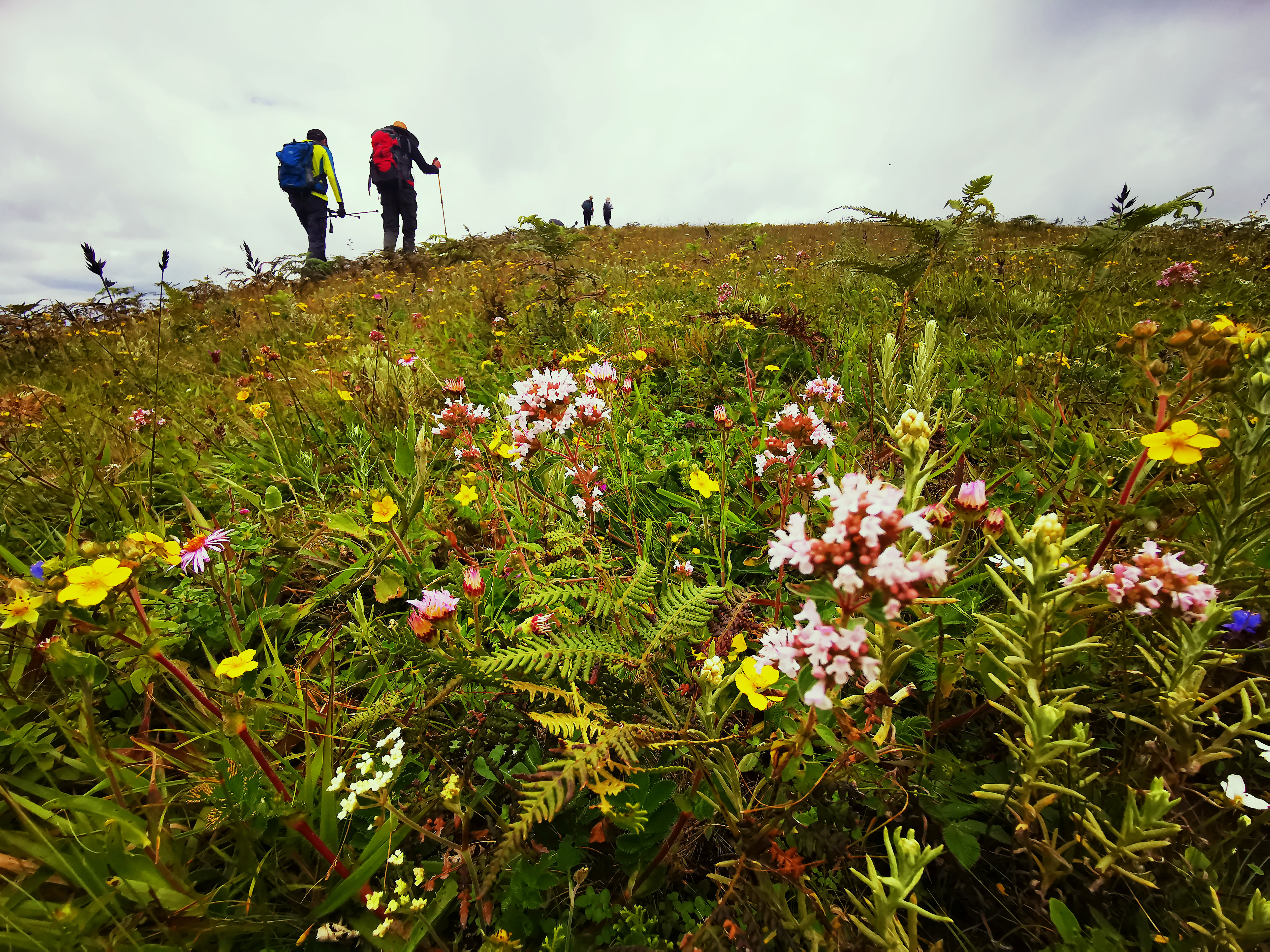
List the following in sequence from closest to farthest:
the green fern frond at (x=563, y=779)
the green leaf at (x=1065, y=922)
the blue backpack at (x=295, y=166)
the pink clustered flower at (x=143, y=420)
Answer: the green fern frond at (x=563, y=779) < the green leaf at (x=1065, y=922) < the pink clustered flower at (x=143, y=420) < the blue backpack at (x=295, y=166)

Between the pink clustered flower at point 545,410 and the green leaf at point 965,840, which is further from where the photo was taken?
the pink clustered flower at point 545,410

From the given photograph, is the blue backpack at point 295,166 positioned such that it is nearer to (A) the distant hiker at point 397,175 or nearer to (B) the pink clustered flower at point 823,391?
(A) the distant hiker at point 397,175

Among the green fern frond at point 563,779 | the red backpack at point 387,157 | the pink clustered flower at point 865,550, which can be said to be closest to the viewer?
the pink clustered flower at point 865,550

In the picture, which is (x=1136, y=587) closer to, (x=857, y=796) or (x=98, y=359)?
(x=857, y=796)

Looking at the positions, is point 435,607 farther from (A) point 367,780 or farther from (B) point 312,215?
(B) point 312,215

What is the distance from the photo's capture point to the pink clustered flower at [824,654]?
28.5 inches

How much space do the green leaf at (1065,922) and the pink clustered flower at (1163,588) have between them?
57 centimetres

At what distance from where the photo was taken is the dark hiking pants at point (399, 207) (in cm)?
1314

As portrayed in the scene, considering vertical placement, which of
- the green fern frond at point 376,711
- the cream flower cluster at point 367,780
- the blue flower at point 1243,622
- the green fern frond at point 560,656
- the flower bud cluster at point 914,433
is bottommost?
the cream flower cluster at point 367,780

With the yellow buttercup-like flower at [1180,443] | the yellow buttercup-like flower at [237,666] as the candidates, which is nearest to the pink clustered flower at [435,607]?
the yellow buttercup-like flower at [237,666]

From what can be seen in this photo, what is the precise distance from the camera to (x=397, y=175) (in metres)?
12.8

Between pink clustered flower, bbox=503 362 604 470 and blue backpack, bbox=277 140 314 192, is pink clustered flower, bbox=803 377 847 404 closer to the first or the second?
pink clustered flower, bbox=503 362 604 470

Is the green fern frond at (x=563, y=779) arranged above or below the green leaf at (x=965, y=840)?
above

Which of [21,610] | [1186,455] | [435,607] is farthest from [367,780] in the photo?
[1186,455]
